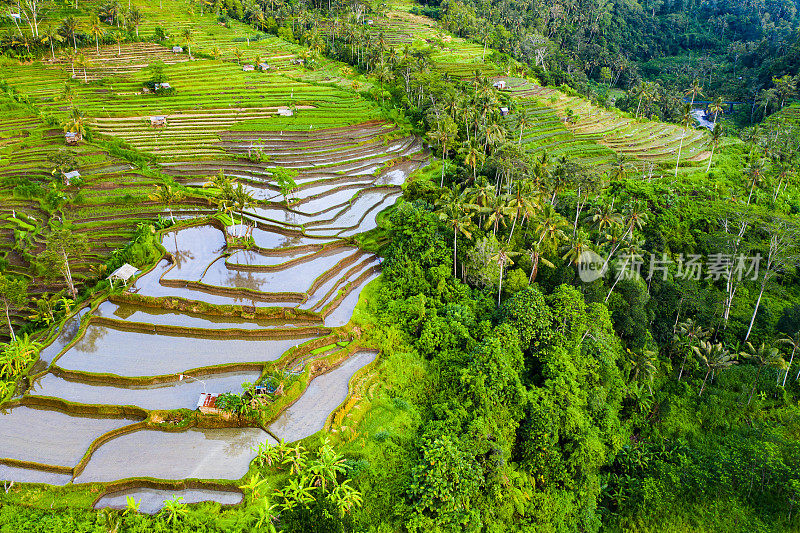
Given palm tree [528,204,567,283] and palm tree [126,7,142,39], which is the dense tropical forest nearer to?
palm tree [528,204,567,283]

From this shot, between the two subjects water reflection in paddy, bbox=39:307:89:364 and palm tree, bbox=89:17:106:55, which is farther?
palm tree, bbox=89:17:106:55

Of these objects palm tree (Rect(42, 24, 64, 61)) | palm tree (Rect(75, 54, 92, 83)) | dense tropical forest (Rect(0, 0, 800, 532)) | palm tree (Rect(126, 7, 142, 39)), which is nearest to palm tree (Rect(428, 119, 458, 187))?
dense tropical forest (Rect(0, 0, 800, 532))

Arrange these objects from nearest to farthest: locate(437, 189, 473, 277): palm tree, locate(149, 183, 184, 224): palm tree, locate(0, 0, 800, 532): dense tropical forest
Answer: locate(0, 0, 800, 532): dense tropical forest < locate(437, 189, 473, 277): palm tree < locate(149, 183, 184, 224): palm tree

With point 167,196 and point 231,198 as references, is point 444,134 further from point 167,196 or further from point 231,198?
point 167,196

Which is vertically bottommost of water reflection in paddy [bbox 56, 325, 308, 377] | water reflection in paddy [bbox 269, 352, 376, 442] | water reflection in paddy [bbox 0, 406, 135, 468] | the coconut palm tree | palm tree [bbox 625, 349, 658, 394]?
palm tree [bbox 625, 349, 658, 394]

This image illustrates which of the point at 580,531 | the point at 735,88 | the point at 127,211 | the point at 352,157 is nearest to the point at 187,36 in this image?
the point at 352,157

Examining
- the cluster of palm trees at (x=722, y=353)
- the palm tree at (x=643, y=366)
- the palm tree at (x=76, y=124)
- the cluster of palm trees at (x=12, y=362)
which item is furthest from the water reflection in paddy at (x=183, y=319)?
the cluster of palm trees at (x=722, y=353)
